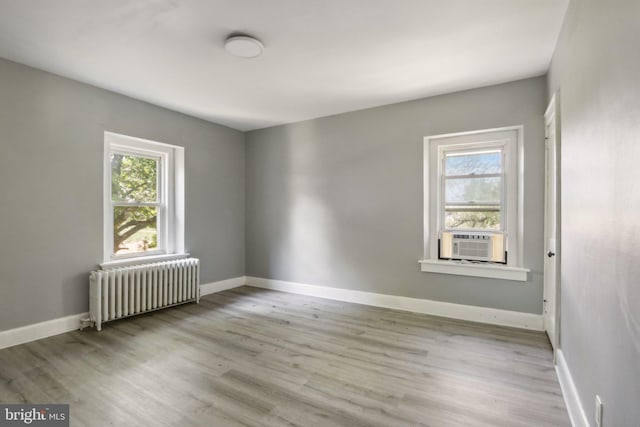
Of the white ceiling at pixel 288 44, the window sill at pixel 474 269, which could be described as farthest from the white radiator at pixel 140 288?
the window sill at pixel 474 269

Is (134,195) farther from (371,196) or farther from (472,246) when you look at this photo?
(472,246)

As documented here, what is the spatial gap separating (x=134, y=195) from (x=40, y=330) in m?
1.71

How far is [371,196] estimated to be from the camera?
4062 millimetres

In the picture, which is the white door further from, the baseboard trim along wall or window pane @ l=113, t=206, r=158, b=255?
the baseboard trim along wall

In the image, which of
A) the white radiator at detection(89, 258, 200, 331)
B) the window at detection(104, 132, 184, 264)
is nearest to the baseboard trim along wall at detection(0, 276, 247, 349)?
the white radiator at detection(89, 258, 200, 331)

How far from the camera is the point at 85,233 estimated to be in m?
3.30

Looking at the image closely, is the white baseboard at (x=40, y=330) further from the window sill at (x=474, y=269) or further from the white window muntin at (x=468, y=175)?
the white window muntin at (x=468, y=175)

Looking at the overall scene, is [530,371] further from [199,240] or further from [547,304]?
[199,240]

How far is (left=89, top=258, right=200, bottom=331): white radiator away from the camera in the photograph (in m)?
3.23

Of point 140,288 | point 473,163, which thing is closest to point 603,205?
point 473,163

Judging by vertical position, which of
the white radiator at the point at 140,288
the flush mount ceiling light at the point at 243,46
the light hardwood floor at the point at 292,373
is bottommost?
the light hardwood floor at the point at 292,373

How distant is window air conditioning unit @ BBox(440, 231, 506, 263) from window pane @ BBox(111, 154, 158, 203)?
391 cm

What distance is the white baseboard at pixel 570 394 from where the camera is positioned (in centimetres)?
166

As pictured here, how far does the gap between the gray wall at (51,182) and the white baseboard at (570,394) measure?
432cm
